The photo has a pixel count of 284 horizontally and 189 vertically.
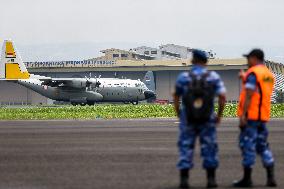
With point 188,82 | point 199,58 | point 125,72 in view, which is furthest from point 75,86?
point 188,82

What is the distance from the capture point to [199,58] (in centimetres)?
1101

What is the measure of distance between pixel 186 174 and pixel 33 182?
7.83 ft

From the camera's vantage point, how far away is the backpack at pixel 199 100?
1062 cm

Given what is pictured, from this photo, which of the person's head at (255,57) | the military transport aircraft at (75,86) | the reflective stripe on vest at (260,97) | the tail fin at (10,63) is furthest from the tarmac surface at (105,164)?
the tail fin at (10,63)

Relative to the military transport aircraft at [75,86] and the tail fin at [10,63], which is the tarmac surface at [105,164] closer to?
the military transport aircraft at [75,86]

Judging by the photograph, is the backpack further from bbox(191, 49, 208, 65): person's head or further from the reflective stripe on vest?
the reflective stripe on vest

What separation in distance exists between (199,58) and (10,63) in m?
79.0

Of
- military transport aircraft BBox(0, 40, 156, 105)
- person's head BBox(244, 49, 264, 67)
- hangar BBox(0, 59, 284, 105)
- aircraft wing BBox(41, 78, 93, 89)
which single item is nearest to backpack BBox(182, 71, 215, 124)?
person's head BBox(244, 49, 264, 67)

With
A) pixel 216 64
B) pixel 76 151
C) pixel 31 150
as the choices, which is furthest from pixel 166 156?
pixel 216 64

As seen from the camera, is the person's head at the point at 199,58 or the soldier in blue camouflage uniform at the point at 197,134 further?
the person's head at the point at 199,58

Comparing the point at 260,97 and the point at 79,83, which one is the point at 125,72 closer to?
the point at 79,83

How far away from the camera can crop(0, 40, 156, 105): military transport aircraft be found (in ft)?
290

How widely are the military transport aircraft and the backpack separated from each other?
77.3 m

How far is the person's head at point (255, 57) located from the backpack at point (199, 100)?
1.15 meters
